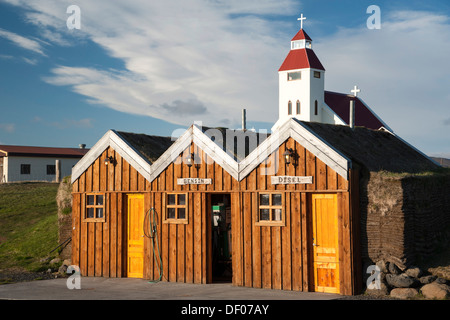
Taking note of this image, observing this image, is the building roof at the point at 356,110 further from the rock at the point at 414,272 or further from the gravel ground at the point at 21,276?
the rock at the point at 414,272

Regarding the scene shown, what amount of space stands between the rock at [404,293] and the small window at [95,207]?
954cm

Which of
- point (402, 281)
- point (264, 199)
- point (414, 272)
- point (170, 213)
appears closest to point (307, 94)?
point (170, 213)

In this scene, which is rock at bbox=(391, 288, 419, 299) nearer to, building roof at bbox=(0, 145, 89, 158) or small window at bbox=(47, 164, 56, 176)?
building roof at bbox=(0, 145, 89, 158)

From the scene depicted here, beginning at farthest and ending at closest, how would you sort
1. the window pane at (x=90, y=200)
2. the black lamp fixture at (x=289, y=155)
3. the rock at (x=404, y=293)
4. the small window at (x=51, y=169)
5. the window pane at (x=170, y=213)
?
the small window at (x=51, y=169) < the window pane at (x=90, y=200) < the window pane at (x=170, y=213) < the black lamp fixture at (x=289, y=155) < the rock at (x=404, y=293)

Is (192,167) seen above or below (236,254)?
above

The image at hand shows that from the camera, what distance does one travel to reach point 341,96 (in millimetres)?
60094

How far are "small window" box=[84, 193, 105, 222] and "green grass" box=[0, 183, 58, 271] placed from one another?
A: 3457 mm

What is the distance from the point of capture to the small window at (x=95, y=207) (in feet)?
60.2

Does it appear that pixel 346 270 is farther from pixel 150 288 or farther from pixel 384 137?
pixel 384 137

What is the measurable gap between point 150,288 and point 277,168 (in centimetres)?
501

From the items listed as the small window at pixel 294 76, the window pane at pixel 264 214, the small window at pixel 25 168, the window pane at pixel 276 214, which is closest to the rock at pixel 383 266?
the window pane at pixel 276 214
